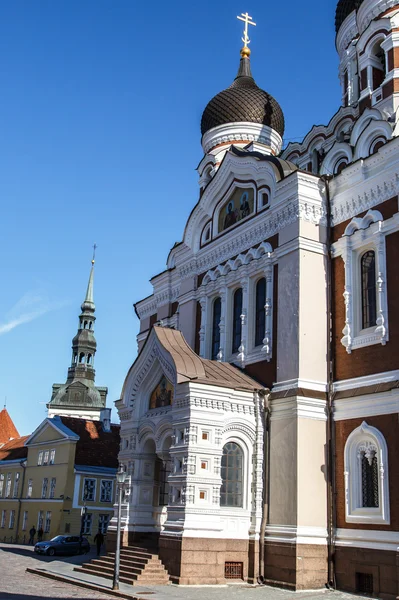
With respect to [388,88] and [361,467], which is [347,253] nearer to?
[361,467]

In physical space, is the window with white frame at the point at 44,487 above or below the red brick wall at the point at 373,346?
below

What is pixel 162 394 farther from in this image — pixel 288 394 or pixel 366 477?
pixel 366 477

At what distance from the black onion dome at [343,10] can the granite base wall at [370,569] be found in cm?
1630

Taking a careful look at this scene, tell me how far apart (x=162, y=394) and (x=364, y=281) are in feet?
18.7

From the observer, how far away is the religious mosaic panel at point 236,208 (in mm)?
18997

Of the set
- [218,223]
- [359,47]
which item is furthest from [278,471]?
[359,47]

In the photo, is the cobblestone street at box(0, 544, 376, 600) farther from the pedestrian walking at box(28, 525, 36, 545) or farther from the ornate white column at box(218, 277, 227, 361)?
the pedestrian walking at box(28, 525, 36, 545)

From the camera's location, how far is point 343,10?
23.0 metres

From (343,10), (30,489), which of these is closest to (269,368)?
(343,10)

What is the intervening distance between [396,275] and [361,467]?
3993 millimetres

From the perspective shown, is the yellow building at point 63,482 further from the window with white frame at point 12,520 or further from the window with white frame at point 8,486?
the window with white frame at point 8,486

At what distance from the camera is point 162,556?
48.9ft

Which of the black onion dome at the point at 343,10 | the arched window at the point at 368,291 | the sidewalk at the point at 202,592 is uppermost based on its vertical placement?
the black onion dome at the point at 343,10

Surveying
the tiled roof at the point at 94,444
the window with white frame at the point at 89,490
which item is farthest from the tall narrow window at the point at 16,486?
the window with white frame at the point at 89,490
